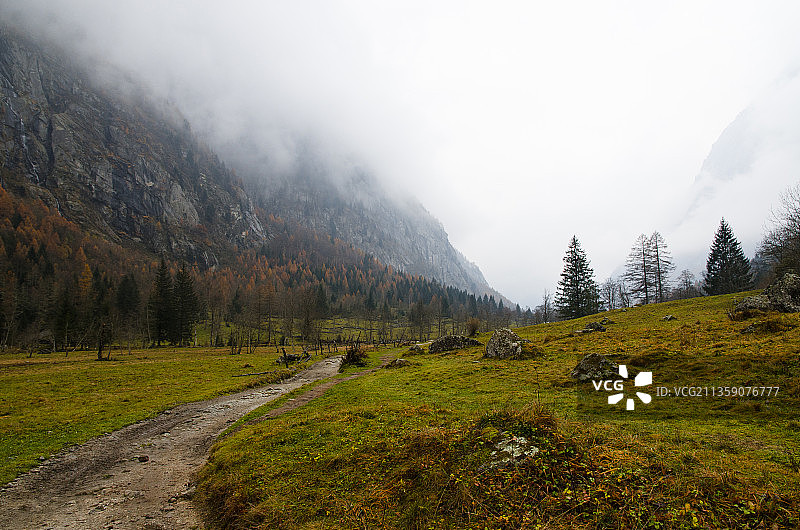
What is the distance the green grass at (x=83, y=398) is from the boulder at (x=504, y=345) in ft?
74.3

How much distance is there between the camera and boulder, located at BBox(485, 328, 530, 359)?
27272 mm

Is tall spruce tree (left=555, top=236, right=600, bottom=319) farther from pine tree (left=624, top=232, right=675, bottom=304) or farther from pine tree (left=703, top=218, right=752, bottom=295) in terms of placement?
pine tree (left=703, top=218, right=752, bottom=295)

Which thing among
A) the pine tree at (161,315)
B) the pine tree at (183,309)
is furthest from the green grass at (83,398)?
the pine tree at (183,309)

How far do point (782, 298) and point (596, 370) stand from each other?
60.4ft

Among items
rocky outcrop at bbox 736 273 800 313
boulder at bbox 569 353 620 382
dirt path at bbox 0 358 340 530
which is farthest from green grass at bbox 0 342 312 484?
rocky outcrop at bbox 736 273 800 313

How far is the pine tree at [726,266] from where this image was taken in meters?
65.4

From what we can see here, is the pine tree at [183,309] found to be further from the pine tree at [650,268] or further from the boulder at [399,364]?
the pine tree at [650,268]

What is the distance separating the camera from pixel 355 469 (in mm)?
8195

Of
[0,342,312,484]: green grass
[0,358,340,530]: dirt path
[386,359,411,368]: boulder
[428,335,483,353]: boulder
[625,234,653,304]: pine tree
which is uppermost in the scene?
[625,234,653,304]: pine tree

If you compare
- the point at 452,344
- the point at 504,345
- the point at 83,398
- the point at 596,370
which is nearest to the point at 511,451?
the point at 596,370

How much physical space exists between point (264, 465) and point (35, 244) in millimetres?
179480

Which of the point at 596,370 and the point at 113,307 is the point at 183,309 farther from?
the point at 596,370

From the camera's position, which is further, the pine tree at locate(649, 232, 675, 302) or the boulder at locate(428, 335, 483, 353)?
the pine tree at locate(649, 232, 675, 302)

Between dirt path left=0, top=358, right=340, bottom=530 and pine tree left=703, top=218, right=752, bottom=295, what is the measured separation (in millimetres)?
90784
